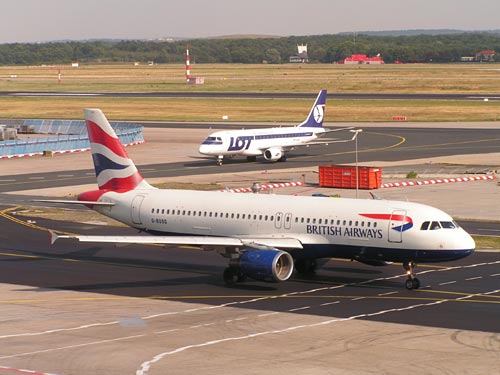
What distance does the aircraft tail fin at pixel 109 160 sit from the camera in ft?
185

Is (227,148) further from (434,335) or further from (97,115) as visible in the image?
(434,335)

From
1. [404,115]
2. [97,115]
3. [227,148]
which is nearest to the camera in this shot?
[97,115]

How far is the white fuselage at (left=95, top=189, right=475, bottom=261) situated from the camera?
155ft

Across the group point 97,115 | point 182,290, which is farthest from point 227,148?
point 182,290

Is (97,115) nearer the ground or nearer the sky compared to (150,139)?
nearer the sky

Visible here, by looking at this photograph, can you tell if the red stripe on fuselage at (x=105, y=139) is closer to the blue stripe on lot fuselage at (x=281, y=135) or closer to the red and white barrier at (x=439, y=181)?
the red and white barrier at (x=439, y=181)

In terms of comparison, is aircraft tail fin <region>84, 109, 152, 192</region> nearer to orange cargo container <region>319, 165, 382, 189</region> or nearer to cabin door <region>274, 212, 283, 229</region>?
cabin door <region>274, 212, 283, 229</region>

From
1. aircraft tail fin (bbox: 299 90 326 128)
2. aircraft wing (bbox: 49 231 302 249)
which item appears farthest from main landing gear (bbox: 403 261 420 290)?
aircraft tail fin (bbox: 299 90 326 128)

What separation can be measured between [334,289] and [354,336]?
9.72 meters

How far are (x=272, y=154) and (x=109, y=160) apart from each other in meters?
55.0

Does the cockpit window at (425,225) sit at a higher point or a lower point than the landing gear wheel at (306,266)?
higher

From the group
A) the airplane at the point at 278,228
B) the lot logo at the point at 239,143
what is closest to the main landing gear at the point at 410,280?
the airplane at the point at 278,228

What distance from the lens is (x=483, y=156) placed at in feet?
368

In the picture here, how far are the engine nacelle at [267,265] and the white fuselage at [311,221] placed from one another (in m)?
2.07
